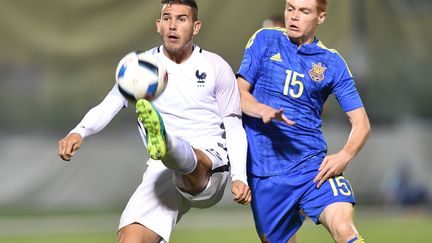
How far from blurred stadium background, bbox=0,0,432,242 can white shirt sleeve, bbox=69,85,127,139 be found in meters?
4.86

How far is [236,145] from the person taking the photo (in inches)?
260

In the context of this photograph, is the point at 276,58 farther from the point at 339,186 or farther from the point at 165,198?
the point at 165,198

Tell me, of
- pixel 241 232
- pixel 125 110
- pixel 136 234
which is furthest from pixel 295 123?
pixel 125 110

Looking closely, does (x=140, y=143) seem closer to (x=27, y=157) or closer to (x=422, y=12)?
(x=27, y=157)

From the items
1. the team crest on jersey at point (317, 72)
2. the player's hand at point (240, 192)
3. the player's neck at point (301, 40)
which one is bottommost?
the player's hand at point (240, 192)

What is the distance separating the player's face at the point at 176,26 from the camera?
666 centimetres

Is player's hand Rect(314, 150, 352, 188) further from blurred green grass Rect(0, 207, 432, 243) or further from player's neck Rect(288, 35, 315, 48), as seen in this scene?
blurred green grass Rect(0, 207, 432, 243)

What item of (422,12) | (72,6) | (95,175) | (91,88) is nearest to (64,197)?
(95,175)

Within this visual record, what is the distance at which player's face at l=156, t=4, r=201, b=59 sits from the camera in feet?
21.9

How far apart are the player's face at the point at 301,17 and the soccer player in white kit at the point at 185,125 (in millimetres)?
515

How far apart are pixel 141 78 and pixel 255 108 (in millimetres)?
826

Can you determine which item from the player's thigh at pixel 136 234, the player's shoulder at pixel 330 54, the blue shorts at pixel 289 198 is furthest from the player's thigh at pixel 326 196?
the player's thigh at pixel 136 234

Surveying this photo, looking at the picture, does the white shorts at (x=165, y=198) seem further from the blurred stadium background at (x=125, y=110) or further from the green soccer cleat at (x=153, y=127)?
the blurred stadium background at (x=125, y=110)

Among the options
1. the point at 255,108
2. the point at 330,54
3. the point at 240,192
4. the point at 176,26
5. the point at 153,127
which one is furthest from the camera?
the point at 330,54
